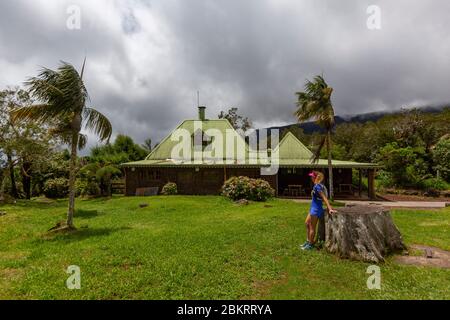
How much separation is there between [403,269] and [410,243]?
8.67ft

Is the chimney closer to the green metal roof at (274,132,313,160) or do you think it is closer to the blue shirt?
the green metal roof at (274,132,313,160)

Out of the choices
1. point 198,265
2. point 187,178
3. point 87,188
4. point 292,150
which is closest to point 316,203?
point 198,265

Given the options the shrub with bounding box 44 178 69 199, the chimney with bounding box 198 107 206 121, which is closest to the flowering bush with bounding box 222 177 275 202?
the chimney with bounding box 198 107 206 121

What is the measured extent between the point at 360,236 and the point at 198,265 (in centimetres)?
386

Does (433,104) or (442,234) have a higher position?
(433,104)

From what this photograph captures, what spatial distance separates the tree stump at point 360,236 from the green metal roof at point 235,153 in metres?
13.8

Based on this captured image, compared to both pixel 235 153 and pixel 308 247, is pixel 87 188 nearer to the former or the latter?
pixel 235 153

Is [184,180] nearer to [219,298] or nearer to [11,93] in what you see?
[11,93]

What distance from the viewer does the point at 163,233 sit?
9062mm

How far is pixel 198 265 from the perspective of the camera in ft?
19.7

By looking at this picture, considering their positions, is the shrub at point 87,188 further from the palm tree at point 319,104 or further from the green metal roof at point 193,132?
the palm tree at point 319,104

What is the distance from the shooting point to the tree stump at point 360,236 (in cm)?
632
